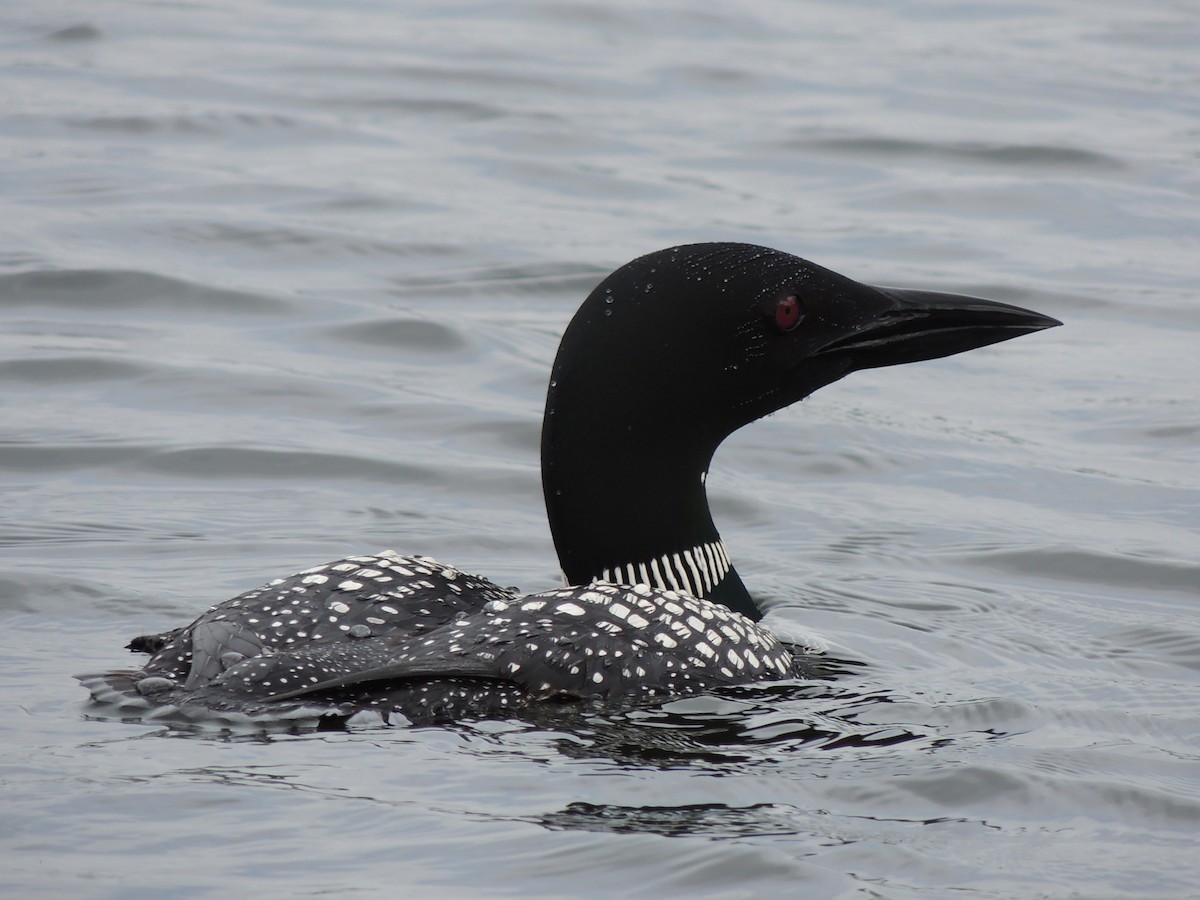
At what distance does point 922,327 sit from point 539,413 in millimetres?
2696

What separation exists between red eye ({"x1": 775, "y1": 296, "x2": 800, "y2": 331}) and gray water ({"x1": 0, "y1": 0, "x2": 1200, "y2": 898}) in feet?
2.66

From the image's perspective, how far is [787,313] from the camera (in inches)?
174

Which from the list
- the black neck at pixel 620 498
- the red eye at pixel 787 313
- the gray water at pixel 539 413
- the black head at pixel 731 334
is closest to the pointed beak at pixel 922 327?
the black head at pixel 731 334

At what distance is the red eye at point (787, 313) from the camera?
14.4 ft

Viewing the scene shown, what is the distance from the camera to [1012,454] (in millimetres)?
6801

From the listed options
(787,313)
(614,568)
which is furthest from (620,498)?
(787,313)

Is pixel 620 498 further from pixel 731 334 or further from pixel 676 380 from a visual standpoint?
pixel 731 334

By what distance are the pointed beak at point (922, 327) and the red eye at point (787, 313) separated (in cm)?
15

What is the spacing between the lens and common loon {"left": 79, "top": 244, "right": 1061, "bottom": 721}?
377cm

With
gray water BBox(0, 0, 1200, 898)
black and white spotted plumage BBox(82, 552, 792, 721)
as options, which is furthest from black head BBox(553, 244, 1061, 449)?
gray water BBox(0, 0, 1200, 898)

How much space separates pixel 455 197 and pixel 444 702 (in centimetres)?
662

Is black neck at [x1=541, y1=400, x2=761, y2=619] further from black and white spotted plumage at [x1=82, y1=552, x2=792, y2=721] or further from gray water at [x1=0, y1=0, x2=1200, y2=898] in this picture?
gray water at [x1=0, y1=0, x2=1200, y2=898]

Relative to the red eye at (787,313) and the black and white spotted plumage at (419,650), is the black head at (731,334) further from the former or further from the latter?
the black and white spotted plumage at (419,650)

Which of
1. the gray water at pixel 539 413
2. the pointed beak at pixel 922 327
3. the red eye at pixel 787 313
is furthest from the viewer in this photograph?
the pointed beak at pixel 922 327
